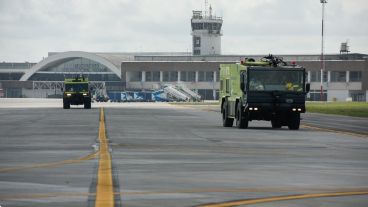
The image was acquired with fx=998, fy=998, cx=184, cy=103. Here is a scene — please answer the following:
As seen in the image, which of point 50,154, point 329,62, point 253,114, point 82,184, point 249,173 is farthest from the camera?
point 329,62

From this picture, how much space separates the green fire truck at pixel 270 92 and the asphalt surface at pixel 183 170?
10.2 m

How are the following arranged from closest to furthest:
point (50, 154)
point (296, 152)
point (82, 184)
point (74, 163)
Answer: point (82, 184) → point (74, 163) → point (50, 154) → point (296, 152)

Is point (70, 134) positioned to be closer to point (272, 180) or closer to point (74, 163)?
point (74, 163)

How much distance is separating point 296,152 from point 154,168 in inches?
303

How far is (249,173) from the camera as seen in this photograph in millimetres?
19281

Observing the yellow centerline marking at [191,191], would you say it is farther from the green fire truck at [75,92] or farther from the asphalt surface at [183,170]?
the green fire truck at [75,92]

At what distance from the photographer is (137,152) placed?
26094 mm

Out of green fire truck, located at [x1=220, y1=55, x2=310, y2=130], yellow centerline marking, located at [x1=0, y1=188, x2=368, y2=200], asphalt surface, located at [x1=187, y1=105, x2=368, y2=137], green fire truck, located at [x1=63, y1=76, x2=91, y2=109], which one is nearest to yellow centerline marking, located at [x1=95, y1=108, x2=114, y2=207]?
yellow centerline marking, located at [x1=0, y1=188, x2=368, y2=200]

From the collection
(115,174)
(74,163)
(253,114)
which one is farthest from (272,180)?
(253,114)

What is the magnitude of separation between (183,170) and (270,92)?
25.5 m

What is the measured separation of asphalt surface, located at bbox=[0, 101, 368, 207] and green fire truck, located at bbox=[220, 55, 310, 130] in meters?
10.2

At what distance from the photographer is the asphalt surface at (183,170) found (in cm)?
1431

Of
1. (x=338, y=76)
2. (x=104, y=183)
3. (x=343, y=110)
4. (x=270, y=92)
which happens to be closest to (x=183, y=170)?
(x=104, y=183)

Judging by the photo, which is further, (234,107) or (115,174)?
(234,107)
